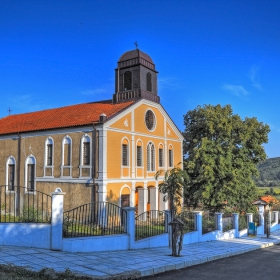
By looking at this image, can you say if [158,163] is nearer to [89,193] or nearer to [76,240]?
[89,193]

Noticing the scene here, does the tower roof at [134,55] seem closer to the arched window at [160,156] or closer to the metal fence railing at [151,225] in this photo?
the arched window at [160,156]

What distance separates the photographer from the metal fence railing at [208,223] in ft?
57.9

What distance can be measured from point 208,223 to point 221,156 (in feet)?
26.9

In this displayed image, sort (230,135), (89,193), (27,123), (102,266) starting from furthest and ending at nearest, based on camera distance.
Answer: (230,135), (27,123), (89,193), (102,266)

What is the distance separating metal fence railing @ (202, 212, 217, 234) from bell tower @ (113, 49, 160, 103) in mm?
9931

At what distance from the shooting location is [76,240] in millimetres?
10625

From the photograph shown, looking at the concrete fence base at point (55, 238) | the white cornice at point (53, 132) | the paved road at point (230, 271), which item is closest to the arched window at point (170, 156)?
the white cornice at point (53, 132)

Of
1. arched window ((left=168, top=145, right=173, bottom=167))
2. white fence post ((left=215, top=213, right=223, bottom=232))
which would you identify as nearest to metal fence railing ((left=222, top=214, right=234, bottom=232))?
white fence post ((left=215, top=213, right=223, bottom=232))

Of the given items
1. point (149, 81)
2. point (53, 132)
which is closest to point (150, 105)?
point (149, 81)

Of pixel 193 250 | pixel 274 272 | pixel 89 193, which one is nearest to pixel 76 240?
pixel 193 250

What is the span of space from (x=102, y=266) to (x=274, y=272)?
5331 mm

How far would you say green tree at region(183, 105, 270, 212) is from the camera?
25.1m

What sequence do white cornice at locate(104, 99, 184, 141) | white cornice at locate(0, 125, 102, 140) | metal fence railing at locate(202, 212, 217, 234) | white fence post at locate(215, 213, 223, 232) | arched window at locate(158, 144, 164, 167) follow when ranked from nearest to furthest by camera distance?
metal fence railing at locate(202, 212, 217, 234) < white fence post at locate(215, 213, 223, 232) < white cornice at locate(104, 99, 184, 141) < white cornice at locate(0, 125, 102, 140) < arched window at locate(158, 144, 164, 167)

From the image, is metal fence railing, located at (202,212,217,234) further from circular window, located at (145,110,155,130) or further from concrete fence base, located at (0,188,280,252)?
circular window, located at (145,110,155,130)
